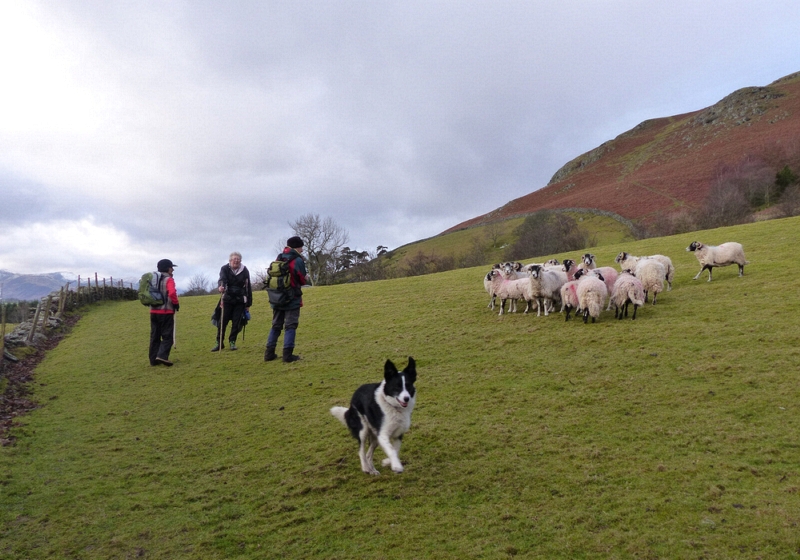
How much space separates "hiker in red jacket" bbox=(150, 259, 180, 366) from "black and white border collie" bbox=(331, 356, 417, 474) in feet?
27.2

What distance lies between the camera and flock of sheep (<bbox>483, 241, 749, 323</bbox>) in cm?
1290

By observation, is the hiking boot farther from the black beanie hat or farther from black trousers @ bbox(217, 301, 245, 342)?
the black beanie hat

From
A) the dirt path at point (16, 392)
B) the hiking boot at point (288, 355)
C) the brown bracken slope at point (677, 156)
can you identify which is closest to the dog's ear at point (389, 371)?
the dirt path at point (16, 392)

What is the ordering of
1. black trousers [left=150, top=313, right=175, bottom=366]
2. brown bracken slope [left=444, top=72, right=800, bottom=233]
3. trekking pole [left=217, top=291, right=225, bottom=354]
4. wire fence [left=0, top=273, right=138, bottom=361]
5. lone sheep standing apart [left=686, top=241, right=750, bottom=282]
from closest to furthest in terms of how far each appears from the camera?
black trousers [left=150, top=313, right=175, bottom=366] < trekking pole [left=217, top=291, right=225, bottom=354] < lone sheep standing apart [left=686, top=241, right=750, bottom=282] < wire fence [left=0, top=273, right=138, bottom=361] < brown bracken slope [left=444, top=72, right=800, bottom=233]

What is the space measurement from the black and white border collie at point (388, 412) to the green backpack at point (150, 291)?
8539mm

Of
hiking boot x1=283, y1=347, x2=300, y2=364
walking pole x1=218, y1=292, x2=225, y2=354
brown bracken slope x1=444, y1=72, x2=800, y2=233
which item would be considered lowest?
hiking boot x1=283, y1=347, x2=300, y2=364

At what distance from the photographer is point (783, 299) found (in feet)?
41.7

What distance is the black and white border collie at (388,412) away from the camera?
5.46 meters

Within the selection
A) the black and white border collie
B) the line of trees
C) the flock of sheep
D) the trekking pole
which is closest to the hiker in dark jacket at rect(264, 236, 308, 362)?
the trekking pole

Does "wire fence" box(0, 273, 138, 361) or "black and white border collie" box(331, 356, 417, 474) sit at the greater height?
"wire fence" box(0, 273, 138, 361)

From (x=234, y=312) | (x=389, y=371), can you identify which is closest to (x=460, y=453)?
(x=389, y=371)

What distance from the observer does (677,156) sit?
3516 inches

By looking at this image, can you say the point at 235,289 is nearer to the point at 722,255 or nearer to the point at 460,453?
the point at 460,453

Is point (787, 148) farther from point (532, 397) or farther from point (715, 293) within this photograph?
point (532, 397)
